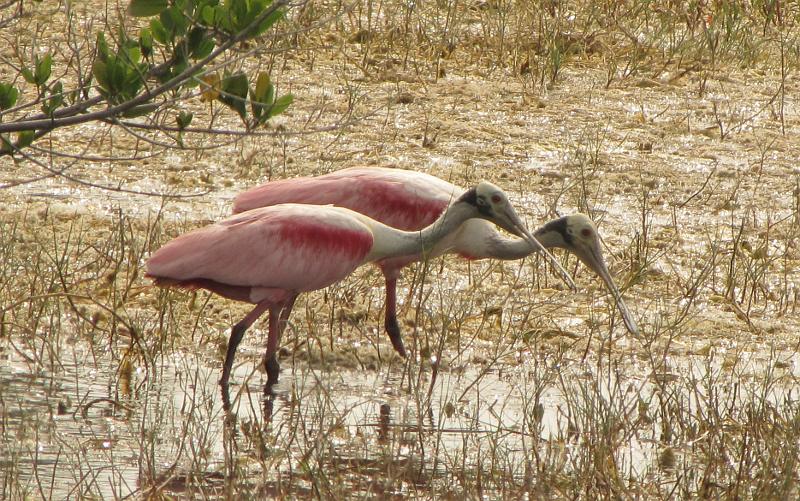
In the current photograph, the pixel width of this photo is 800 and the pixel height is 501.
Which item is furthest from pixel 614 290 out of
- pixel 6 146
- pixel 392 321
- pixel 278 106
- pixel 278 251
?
pixel 6 146

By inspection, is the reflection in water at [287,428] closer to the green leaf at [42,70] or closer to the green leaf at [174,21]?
the green leaf at [42,70]

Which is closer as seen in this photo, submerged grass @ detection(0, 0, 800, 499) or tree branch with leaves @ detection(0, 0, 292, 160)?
tree branch with leaves @ detection(0, 0, 292, 160)

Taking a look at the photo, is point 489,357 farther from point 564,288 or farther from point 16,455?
point 16,455

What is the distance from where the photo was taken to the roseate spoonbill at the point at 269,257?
19.7ft

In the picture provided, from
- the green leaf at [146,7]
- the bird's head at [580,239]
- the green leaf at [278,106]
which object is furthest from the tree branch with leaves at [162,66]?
the bird's head at [580,239]

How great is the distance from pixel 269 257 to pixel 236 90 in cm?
185

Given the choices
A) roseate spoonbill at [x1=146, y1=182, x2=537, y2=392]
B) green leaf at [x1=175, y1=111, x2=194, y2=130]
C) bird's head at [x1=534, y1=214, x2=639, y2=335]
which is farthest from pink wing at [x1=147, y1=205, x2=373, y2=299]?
green leaf at [x1=175, y1=111, x2=194, y2=130]

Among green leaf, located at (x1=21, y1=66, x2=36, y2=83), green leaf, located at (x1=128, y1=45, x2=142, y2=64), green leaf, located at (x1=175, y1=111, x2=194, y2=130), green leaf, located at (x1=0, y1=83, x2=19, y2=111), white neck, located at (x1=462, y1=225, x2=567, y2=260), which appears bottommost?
white neck, located at (x1=462, y1=225, x2=567, y2=260)

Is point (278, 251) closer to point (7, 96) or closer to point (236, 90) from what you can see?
point (236, 90)

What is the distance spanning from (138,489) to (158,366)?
1512 millimetres

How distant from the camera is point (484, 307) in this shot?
7164mm

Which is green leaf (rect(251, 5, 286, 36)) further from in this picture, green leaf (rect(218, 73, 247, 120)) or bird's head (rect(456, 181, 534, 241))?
bird's head (rect(456, 181, 534, 241))

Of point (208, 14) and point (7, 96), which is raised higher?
point (208, 14)

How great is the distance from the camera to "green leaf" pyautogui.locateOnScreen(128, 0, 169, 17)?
407cm
